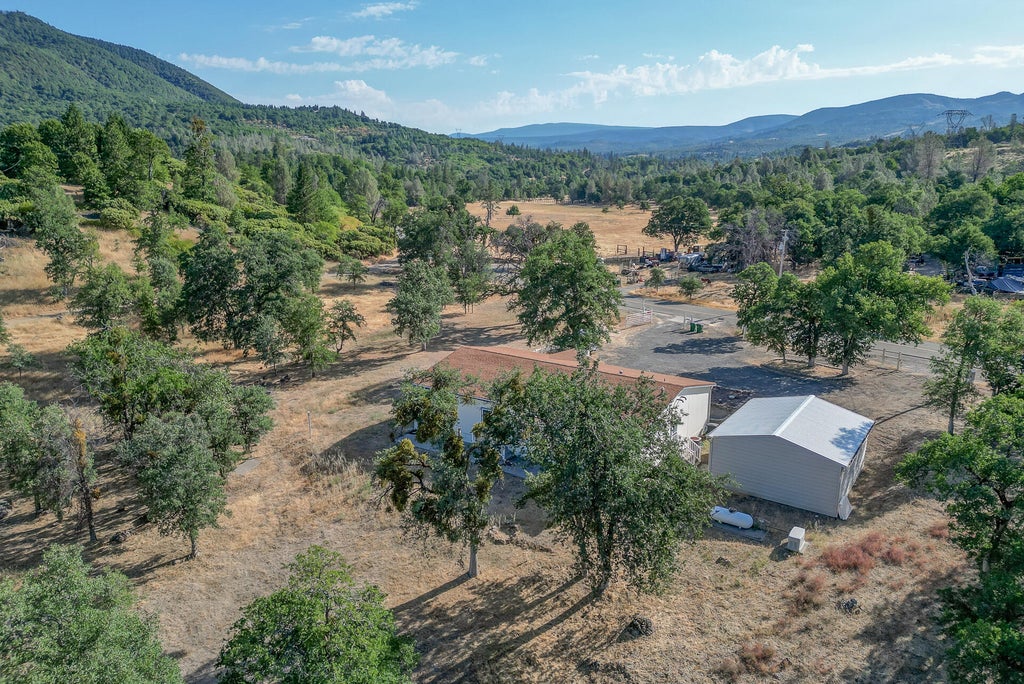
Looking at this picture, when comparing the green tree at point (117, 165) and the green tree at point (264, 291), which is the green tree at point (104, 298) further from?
the green tree at point (117, 165)

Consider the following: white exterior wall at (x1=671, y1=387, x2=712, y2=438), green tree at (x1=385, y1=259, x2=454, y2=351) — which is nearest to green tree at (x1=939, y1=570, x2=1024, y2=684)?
white exterior wall at (x1=671, y1=387, x2=712, y2=438)

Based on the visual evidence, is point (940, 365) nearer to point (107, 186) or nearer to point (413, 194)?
point (107, 186)

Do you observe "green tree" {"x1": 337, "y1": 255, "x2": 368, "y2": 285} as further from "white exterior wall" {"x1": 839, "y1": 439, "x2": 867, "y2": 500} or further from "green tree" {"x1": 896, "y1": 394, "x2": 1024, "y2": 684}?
"green tree" {"x1": 896, "y1": 394, "x2": 1024, "y2": 684}

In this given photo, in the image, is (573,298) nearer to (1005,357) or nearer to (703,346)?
(703,346)

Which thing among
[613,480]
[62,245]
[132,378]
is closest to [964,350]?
[613,480]

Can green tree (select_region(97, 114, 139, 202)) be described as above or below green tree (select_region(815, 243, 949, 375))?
above

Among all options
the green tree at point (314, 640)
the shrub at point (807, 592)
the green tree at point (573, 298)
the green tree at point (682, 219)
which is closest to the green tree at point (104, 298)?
the green tree at point (573, 298)
